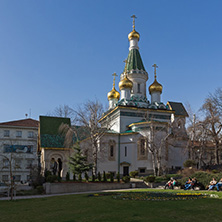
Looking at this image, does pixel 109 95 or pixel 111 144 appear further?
pixel 109 95

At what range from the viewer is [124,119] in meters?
37.6

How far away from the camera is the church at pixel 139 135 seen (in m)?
32.9

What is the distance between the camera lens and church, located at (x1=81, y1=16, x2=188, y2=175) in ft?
108

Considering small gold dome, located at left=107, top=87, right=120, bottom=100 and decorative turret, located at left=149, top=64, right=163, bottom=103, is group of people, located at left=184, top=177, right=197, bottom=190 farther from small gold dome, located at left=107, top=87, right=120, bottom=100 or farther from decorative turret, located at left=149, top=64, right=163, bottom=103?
small gold dome, located at left=107, top=87, right=120, bottom=100

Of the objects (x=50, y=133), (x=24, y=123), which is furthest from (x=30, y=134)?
(x=50, y=133)

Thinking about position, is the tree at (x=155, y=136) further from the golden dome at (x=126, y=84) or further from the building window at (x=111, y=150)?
the golden dome at (x=126, y=84)

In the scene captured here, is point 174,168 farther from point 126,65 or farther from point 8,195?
point 8,195

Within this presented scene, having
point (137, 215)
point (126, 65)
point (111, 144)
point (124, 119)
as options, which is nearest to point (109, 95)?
point (126, 65)

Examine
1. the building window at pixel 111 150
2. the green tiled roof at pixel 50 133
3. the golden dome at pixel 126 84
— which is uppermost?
the golden dome at pixel 126 84

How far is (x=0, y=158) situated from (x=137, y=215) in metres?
41.5

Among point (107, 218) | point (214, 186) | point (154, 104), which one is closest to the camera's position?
point (107, 218)

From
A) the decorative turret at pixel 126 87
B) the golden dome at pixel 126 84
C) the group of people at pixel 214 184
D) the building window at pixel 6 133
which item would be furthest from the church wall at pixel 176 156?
the building window at pixel 6 133

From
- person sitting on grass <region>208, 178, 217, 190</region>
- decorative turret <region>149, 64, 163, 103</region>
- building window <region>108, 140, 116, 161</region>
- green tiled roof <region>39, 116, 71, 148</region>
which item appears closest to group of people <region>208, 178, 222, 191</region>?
person sitting on grass <region>208, 178, 217, 190</region>

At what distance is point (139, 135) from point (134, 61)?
1366 cm
